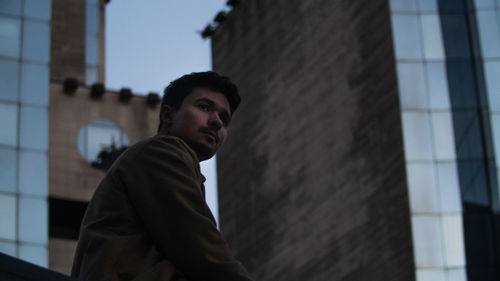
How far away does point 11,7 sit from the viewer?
133 ft

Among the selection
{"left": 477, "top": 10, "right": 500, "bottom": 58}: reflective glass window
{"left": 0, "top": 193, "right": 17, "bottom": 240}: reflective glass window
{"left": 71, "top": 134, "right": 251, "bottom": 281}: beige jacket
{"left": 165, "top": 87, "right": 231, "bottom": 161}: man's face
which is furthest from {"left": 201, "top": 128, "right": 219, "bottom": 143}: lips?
{"left": 477, "top": 10, "right": 500, "bottom": 58}: reflective glass window

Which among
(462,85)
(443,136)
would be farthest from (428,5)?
(443,136)

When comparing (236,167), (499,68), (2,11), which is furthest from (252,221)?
(2,11)

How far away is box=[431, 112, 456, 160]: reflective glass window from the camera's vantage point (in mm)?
46031

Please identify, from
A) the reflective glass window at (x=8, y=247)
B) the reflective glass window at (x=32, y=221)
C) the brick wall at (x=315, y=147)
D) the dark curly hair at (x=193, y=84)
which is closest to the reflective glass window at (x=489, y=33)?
the brick wall at (x=315, y=147)

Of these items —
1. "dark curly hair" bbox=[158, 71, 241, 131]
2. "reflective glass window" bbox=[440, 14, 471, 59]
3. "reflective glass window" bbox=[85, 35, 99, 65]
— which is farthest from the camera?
"reflective glass window" bbox=[85, 35, 99, 65]

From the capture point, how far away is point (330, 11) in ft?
175

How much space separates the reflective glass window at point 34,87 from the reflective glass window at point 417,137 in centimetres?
1538

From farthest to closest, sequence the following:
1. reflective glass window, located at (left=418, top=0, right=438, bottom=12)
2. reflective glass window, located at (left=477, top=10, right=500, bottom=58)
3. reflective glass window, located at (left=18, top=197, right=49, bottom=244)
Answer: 1. reflective glass window, located at (left=418, top=0, right=438, bottom=12)
2. reflective glass window, located at (left=477, top=10, right=500, bottom=58)
3. reflective glass window, located at (left=18, top=197, right=49, bottom=244)

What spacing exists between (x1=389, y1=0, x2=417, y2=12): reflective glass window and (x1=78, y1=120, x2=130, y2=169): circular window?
49.1 feet

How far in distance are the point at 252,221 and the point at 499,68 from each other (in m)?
17.1

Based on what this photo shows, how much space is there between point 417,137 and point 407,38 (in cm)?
467

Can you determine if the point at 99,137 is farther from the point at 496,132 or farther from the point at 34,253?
the point at 496,132

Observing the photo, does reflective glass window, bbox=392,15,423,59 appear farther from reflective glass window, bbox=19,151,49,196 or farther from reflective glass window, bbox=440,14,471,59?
reflective glass window, bbox=19,151,49,196
